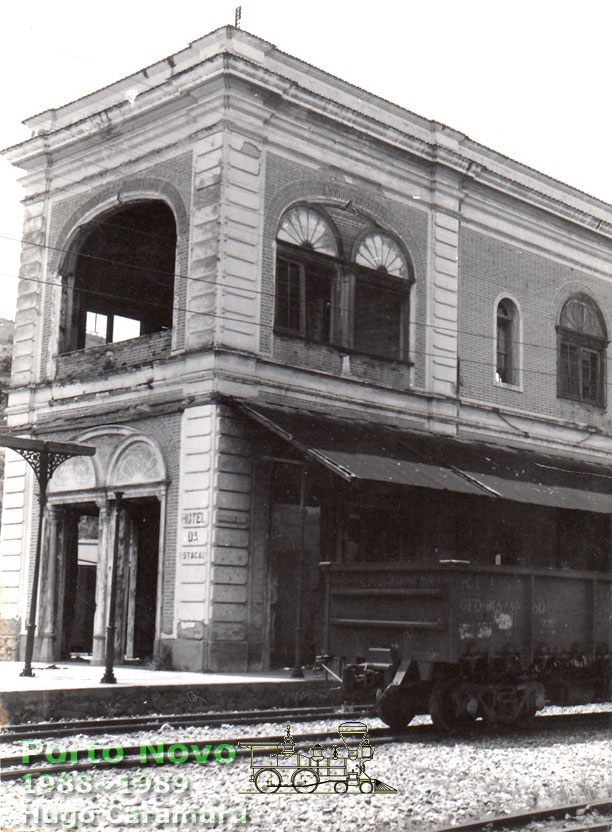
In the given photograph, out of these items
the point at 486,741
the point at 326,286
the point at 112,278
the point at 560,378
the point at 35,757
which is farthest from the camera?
the point at 560,378

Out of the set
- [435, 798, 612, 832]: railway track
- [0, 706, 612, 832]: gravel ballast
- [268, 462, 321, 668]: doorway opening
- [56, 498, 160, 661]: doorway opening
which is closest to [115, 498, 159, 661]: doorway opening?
[56, 498, 160, 661]: doorway opening

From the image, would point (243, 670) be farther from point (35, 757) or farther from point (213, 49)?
point (213, 49)

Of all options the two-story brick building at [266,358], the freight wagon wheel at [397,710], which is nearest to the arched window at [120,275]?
the two-story brick building at [266,358]

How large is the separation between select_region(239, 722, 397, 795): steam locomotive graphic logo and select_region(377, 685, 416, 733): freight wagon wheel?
0.48m

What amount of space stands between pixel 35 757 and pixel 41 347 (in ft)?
43.3

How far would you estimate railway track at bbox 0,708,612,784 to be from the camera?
9.27 meters

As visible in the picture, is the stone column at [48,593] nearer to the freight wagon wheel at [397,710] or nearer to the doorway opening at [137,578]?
the doorway opening at [137,578]

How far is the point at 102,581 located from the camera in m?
19.1

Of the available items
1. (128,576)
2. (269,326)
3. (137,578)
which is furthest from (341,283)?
(137,578)

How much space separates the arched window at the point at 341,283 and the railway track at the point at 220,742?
27.1 ft

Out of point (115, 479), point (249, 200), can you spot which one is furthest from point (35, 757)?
point (249, 200)

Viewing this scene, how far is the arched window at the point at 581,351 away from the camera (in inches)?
1021

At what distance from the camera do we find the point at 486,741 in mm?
11477

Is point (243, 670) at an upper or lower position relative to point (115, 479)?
lower
